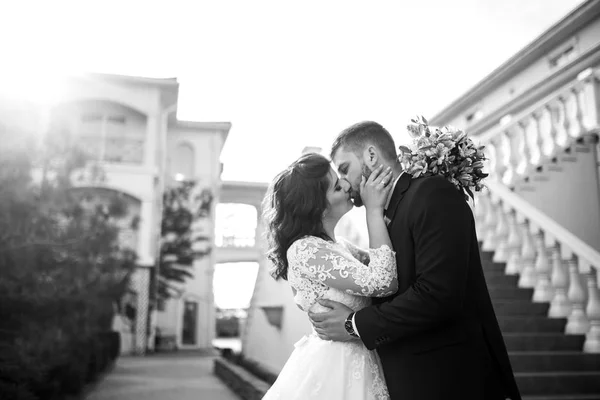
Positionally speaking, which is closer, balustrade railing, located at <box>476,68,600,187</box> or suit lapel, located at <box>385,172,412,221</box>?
suit lapel, located at <box>385,172,412,221</box>

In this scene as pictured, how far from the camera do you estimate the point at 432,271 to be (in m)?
2.09

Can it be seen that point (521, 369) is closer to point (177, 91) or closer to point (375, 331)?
point (375, 331)

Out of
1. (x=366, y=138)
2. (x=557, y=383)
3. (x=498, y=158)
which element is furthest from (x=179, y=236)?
(x=366, y=138)

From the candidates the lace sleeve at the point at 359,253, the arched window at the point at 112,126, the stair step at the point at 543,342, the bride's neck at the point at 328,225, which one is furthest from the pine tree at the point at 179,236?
the bride's neck at the point at 328,225

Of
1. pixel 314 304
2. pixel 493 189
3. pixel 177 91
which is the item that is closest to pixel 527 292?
pixel 493 189

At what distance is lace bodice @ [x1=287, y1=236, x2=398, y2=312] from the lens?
7.61ft

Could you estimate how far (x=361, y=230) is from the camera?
647 centimetres

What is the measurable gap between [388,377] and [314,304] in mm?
480

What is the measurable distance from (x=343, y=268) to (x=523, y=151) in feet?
22.2

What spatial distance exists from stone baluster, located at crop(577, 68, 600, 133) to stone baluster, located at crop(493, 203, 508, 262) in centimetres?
203

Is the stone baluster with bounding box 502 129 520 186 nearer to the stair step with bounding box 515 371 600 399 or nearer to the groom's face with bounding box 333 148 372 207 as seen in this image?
the stair step with bounding box 515 371 600 399

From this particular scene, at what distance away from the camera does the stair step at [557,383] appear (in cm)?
519

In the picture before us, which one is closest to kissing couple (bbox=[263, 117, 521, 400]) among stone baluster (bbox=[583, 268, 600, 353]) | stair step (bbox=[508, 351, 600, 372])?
stair step (bbox=[508, 351, 600, 372])

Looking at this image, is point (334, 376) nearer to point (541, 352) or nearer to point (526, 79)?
point (541, 352)
